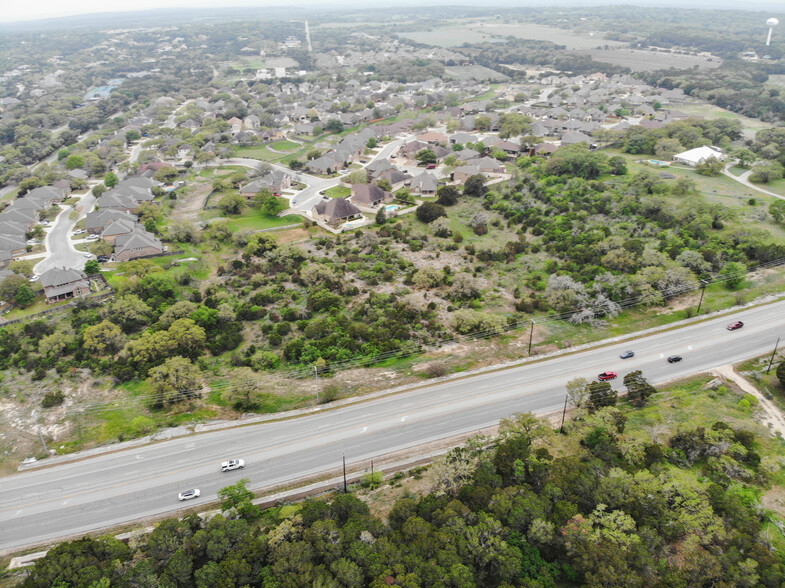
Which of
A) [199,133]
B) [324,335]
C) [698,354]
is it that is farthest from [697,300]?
[199,133]

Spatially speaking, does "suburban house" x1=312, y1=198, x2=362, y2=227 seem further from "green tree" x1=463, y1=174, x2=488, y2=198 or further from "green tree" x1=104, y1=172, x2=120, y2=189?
"green tree" x1=104, y1=172, x2=120, y2=189

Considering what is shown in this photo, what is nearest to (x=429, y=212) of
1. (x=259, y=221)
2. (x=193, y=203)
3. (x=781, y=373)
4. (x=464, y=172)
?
(x=464, y=172)

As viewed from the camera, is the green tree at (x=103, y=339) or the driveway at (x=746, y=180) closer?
the green tree at (x=103, y=339)

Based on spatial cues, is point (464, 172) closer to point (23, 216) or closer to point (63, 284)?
point (63, 284)

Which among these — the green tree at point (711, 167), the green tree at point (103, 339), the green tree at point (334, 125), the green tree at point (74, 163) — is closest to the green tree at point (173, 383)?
the green tree at point (103, 339)

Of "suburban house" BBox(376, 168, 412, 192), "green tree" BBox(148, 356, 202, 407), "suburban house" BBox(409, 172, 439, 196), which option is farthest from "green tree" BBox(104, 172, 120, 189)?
"green tree" BBox(148, 356, 202, 407)

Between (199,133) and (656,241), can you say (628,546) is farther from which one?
(199,133)

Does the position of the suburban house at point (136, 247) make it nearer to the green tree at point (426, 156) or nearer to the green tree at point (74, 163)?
the green tree at point (74, 163)
